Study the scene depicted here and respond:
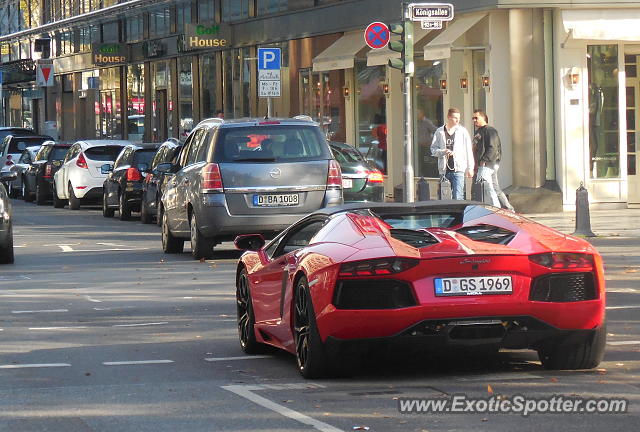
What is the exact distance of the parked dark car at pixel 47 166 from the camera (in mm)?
37594

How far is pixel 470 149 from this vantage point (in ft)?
80.7

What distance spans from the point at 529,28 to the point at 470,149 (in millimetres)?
3733

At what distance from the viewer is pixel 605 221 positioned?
2433 cm

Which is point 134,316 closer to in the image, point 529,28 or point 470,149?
point 470,149

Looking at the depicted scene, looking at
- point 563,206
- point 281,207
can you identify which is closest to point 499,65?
point 563,206

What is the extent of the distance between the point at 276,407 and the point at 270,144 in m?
10.9

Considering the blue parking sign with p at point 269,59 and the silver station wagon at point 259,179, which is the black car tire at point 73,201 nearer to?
the blue parking sign with p at point 269,59

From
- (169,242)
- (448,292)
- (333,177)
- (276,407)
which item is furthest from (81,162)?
(276,407)

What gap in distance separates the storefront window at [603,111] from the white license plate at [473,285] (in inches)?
751

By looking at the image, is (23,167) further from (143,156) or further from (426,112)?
(426,112)

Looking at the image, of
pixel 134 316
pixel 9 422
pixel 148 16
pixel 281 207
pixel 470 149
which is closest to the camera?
pixel 9 422

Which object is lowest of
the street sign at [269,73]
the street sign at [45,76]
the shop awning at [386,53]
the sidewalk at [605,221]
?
the sidewalk at [605,221]

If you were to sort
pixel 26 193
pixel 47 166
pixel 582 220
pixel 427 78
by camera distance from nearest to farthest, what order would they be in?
pixel 582 220 < pixel 427 78 < pixel 47 166 < pixel 26 193

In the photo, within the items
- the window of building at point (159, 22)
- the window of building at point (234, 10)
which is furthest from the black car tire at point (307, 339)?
the window of building at point (159, 22)
